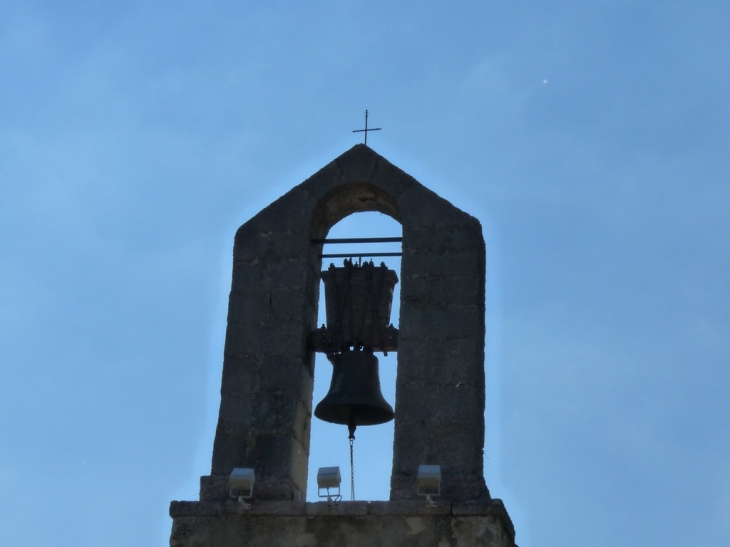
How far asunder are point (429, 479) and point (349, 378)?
1.44 metres

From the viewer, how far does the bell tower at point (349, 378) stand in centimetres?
957

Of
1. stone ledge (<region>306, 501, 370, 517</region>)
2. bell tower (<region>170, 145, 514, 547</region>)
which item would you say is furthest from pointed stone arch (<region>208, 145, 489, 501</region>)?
stone ledge (<region>306, 501, 370, 517</region>)

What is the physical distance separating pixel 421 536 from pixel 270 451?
129cm

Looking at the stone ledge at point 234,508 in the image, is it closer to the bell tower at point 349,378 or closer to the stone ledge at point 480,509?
the bell tower at point 349,378

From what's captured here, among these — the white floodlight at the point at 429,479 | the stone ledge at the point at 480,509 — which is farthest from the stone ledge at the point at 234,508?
the stone ledge at the point at 480,509

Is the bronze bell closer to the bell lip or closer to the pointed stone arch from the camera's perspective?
the bell lip

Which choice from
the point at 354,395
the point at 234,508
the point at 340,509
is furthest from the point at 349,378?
the point at 234,508

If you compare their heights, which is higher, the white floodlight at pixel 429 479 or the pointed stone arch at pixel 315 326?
the pointed stone arch at pixel 315 326

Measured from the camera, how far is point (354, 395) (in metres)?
10.6

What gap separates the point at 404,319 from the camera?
10383 millimetres

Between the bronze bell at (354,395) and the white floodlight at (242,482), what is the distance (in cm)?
108

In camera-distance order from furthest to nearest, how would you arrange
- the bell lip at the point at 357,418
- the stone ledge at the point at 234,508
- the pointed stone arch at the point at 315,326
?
the bell lip at the point at 357,418 → the pointed stone arch at the point at 315,326 → the stone ledge at the point at 234,508

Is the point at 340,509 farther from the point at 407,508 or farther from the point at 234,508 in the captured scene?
the point at 234,508

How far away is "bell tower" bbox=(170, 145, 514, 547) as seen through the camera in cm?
957
